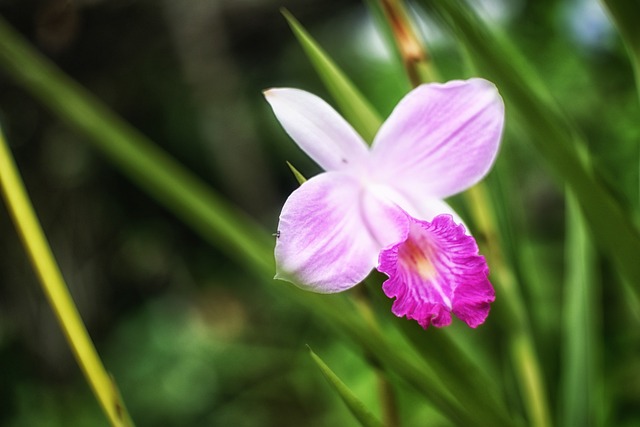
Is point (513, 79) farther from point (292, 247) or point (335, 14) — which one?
point (335, 14)

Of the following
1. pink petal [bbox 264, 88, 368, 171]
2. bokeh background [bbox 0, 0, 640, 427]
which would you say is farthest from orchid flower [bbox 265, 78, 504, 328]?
bokeh background [bbox 0, 0, 640, 427]

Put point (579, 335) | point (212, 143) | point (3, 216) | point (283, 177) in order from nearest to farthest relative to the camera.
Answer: point (579, 335) < point (3, 216) < point (212, 143) < point (283, 177)

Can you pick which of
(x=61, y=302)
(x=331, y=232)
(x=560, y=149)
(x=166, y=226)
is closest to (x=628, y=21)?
(x=560, y=149)

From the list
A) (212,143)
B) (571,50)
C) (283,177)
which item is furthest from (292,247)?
(283,177)

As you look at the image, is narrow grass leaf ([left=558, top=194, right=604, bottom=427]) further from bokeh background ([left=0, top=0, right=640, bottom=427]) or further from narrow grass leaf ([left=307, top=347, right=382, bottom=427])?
bokeh background ([left=0, top=0, right=640, bottom=427])

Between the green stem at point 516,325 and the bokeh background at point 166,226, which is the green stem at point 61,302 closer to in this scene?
the green stem at point 516,325

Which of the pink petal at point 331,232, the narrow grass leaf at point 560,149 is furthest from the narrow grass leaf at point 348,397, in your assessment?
the narrow grass leaf at point 560,149
